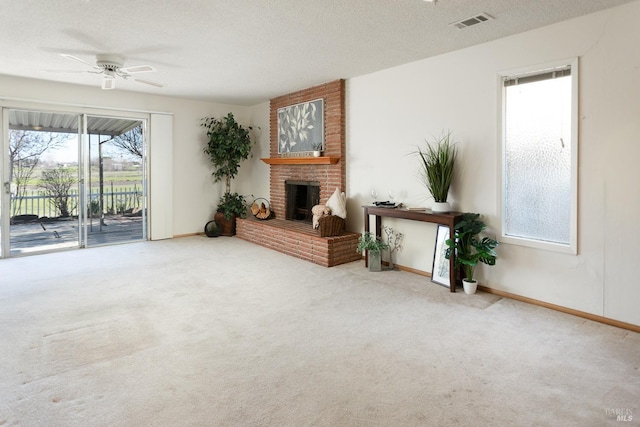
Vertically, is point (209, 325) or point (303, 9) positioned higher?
point (303, 9)

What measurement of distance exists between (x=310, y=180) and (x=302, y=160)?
355 mm

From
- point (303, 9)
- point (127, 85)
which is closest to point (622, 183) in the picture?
point (303, 9)

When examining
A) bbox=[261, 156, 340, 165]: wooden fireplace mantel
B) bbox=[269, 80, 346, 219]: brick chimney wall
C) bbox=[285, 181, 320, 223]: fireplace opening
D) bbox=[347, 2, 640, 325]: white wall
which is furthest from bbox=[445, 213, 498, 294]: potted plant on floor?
bbox=[285, 181, 320, 223]: fireplace opening

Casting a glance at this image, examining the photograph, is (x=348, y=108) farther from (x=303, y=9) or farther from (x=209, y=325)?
(x=209, y=325)

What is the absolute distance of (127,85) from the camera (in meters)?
5.76

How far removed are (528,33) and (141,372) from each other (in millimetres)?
4101

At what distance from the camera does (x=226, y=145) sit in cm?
689

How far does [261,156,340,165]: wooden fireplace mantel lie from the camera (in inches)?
215

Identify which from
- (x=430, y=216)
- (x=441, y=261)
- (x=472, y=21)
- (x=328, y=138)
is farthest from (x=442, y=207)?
(x=328, y=138)

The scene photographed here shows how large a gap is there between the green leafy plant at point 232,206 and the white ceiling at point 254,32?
8.54 ft

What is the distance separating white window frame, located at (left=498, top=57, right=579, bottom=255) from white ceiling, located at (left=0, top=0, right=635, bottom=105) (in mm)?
362

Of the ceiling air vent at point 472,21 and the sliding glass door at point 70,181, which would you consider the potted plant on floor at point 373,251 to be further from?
the sliding glass door at point 70,181

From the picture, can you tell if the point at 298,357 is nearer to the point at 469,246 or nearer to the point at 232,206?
the point at 469,246

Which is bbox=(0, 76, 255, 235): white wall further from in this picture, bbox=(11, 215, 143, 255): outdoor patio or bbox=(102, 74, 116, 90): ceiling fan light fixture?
bbox=(102, 74, 116, 90): ceiling fan light fixture
